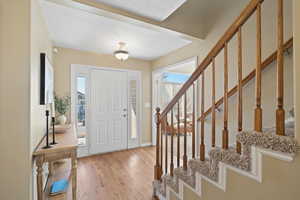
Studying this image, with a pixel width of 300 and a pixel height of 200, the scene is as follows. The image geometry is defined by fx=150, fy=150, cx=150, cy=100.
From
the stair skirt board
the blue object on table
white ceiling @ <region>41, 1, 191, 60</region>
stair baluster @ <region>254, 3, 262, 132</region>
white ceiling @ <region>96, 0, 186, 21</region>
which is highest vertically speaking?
white ceiling @ <region>41, 1, 191, 60</region>

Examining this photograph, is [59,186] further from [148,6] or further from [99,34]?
[148,6]

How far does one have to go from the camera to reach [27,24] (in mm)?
1450

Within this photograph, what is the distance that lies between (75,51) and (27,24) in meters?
2.11

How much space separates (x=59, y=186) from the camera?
7.18 ft

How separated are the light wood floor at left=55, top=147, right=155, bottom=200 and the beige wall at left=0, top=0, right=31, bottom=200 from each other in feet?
2.87

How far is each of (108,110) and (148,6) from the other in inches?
105

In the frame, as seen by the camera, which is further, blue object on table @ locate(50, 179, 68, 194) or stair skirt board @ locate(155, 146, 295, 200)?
blue object on table @ locate(50, 179, 68, 194)

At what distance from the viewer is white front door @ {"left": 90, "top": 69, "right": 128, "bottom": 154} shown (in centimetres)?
369

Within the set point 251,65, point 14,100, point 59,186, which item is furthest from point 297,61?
point 59,186

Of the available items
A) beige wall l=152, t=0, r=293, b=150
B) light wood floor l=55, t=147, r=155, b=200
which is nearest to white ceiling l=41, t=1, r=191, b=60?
beige wall l=152, t=0, r=293, b=150

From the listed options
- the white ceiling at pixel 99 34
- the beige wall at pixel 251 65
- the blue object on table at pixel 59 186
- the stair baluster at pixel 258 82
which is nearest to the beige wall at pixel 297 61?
the stair baluster at pixel 258 82

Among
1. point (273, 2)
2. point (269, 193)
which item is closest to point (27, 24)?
point (269, 193)

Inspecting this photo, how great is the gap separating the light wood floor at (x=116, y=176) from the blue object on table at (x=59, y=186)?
20 centimetres

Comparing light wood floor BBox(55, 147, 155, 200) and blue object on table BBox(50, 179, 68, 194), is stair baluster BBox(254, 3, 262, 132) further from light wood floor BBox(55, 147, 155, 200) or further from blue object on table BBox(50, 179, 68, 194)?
blue object on table BBox(50, 179, 68, 194)
